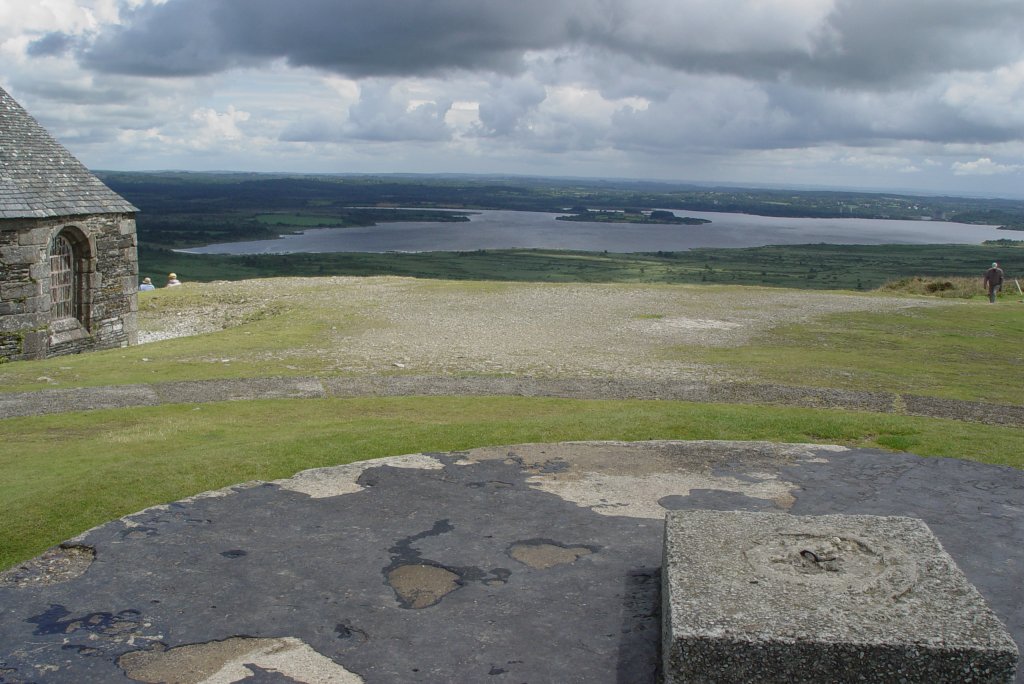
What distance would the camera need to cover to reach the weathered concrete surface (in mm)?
12984

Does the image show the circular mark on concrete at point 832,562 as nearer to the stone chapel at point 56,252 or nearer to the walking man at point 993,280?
the stone chapel at point 56,252

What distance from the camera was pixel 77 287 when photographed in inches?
870

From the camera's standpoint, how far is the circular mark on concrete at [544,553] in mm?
7004

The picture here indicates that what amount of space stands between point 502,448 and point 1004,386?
9809mm

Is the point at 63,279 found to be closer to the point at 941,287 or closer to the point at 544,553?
the point at 544,553

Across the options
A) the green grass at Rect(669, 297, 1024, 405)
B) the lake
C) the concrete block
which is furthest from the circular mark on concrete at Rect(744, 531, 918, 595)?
the lake

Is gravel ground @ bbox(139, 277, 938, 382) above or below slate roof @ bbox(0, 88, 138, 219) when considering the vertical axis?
below

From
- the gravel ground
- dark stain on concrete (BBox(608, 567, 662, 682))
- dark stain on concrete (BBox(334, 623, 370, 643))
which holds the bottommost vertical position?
the gravel ground

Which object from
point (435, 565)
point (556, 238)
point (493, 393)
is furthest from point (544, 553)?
point (556, 238)

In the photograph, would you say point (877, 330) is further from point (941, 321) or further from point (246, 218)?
point (246, 218)

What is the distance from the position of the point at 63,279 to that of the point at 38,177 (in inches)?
97.2

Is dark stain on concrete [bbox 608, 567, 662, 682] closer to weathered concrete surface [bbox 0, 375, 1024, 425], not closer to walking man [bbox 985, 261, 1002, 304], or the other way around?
weathered concrete surface [bbox 0, 375, 1024, 425]

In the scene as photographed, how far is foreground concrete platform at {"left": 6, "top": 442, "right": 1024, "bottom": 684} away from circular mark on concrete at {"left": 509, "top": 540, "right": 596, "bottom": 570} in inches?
0.8

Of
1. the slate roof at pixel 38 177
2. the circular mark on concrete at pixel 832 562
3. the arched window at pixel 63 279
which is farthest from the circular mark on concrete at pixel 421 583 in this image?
the arched window at pixel 63 279
